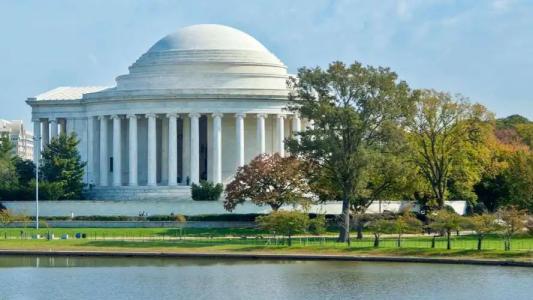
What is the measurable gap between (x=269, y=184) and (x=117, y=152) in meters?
28.9

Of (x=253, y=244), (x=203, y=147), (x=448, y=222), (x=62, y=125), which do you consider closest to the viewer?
(x=448, y=222)

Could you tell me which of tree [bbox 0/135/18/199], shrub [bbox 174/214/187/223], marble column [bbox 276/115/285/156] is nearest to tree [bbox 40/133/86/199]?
tree [bbox 0/135/18/199]

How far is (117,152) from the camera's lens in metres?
162

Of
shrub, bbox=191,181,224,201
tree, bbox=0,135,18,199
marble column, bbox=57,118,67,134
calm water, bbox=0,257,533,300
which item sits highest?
marble column, bbox=57,118,67,134

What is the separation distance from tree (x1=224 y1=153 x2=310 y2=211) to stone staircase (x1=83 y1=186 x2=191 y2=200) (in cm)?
1466

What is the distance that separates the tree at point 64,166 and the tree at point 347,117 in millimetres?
36806

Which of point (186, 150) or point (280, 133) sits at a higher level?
point (280, 133)

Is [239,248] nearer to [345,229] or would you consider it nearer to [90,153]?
[345,229]

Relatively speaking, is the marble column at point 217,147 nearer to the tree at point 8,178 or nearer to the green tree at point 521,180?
the tree at point 8,178

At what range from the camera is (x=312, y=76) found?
4791 inches

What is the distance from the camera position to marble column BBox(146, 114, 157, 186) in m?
159

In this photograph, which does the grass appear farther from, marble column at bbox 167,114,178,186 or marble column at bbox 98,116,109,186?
marble column at bbox 98,116,109,186

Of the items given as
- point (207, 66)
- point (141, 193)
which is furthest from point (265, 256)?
point (207, 66)

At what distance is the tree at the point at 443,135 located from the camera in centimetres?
13650
